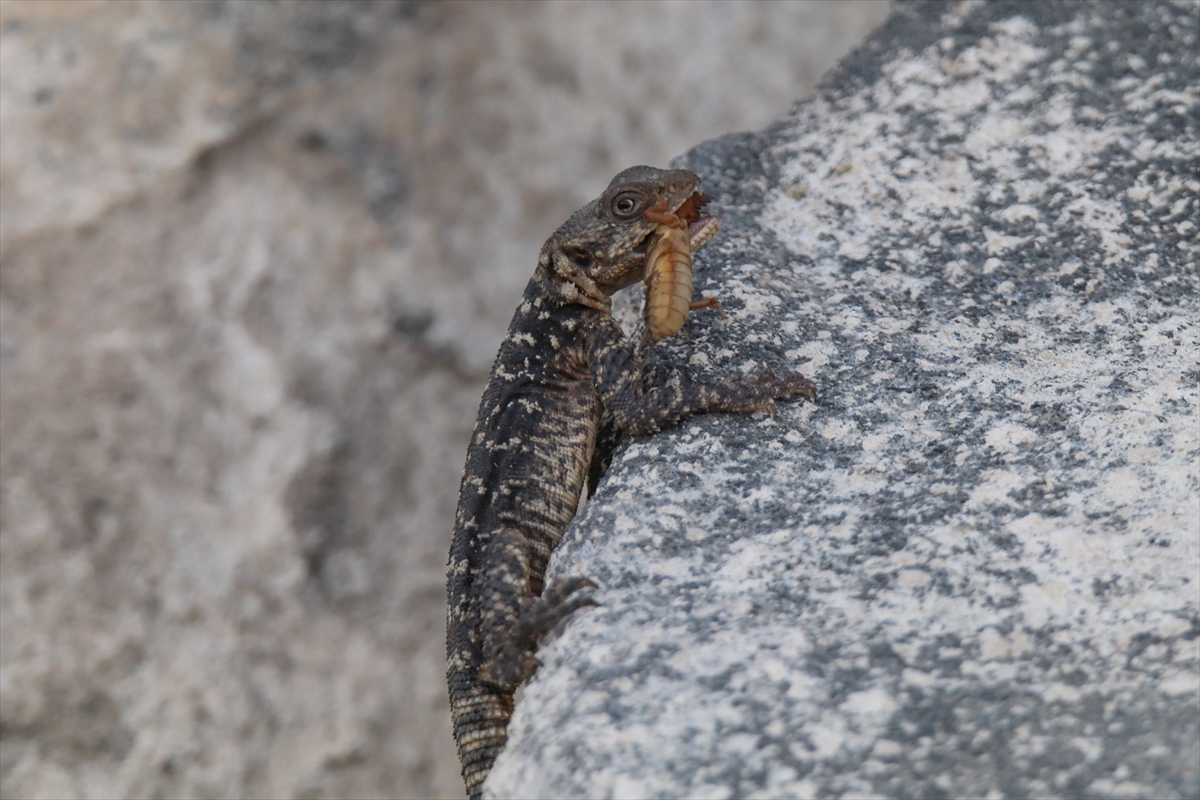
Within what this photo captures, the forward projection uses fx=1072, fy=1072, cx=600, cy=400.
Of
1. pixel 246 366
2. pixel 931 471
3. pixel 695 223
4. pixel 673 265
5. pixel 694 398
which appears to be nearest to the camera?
pixel 931 471

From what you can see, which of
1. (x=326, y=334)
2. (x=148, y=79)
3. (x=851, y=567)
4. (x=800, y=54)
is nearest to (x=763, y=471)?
(x=851, y=567)

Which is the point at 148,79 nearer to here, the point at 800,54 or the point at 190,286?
the point at 190,286

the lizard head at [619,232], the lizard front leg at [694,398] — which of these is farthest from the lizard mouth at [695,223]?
the lizard front leg at [694,398]

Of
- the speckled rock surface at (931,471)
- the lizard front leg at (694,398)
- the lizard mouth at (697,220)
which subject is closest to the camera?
the speckled rock surface at (931,471)

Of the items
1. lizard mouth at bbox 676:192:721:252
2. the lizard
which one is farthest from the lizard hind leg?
lizard mouth at bbox 676:192:721:252

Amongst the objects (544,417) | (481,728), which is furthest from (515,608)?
(544,417)

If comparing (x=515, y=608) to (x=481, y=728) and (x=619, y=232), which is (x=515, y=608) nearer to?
(x=481, y=728)

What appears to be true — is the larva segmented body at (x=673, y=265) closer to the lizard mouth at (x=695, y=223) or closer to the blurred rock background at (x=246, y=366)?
the lizard mouth at (x=695, y=223)
